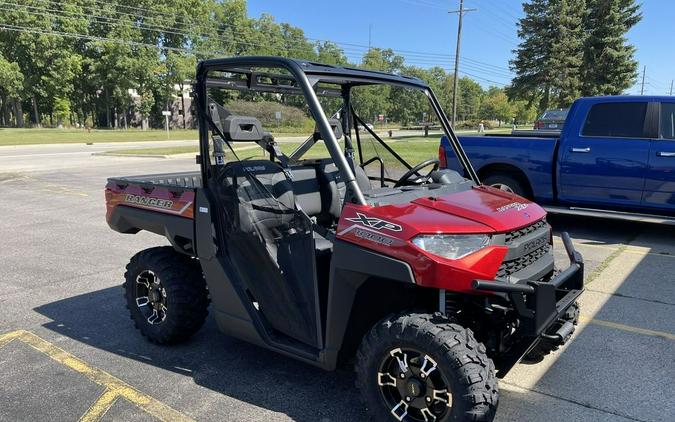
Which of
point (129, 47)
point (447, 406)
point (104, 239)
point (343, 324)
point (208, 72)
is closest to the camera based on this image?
point (447, 406)

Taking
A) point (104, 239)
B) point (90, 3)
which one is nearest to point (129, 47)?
point (90, 3)

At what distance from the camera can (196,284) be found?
399cm

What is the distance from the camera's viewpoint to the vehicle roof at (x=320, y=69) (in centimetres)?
302

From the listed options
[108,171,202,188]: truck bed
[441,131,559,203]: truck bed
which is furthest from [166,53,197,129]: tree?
[108,171,202,188]: truck bed

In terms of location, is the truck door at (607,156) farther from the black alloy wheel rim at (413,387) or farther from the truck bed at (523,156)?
the black alloy wheel rim at (413,387)

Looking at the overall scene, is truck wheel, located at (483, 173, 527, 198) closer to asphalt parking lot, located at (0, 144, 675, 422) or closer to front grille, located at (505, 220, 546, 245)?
asphalt parking lot, located at (0, 144, 675, 422)

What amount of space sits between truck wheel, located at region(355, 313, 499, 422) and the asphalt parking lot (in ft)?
1.32

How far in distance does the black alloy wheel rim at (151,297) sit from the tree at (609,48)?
4646 cm

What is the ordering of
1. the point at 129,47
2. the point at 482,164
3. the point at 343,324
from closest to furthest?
the point at 343,324 → the point at 482,164 → the point at 129,47

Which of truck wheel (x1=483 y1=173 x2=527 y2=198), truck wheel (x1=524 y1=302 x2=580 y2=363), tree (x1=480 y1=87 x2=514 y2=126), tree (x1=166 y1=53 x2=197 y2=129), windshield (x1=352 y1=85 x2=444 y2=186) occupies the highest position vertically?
tree (x1=166 y1=53 x2=197 y2=129)

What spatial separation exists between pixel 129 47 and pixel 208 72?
5900 cm

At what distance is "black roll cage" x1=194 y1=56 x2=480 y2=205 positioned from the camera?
9.53 feet

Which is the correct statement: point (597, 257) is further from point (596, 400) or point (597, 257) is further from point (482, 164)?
point (596, 400)

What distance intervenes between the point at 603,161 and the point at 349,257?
19.6 ft
